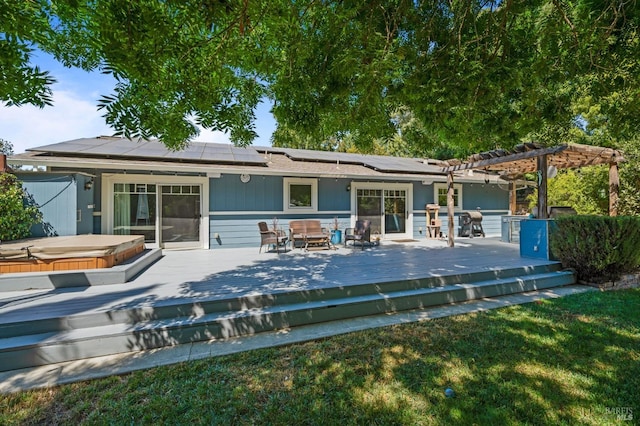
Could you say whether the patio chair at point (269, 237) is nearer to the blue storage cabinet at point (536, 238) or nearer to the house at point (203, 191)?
the house at point (203, 191)

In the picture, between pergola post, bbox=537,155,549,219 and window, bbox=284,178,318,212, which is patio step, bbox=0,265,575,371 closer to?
pergola post, bbox=537,155,549,219

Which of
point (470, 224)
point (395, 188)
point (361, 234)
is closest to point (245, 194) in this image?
point (361, 234)

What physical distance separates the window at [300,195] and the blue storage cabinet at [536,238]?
597 cm

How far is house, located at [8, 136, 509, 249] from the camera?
273 inches

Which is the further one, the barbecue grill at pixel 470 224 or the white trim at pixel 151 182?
the barbecue grill at pixel 470 224

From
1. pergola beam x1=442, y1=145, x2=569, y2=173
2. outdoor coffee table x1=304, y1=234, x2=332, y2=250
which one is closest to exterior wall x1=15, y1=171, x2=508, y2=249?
outdoor coffee table x1=304, y1=234, x2=332, y2=250

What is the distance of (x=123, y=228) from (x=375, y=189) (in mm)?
8233

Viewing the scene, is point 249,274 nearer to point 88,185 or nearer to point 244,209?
point 244,209

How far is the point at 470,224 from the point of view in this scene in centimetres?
1198

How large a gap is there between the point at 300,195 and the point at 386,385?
301 inches

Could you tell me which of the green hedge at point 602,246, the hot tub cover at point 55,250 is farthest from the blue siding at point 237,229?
the green hedge at point 602,246

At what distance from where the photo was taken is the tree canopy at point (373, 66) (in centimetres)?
253

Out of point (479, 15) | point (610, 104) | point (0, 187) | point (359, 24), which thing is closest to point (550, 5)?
point (479, 15)

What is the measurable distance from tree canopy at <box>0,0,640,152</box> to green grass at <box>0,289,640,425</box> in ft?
7.77
